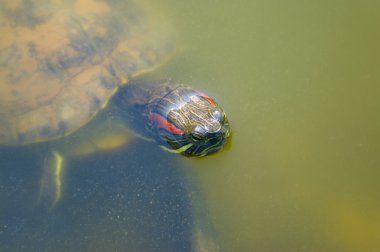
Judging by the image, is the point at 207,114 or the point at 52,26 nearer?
the point at 207,114

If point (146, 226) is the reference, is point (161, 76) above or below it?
above

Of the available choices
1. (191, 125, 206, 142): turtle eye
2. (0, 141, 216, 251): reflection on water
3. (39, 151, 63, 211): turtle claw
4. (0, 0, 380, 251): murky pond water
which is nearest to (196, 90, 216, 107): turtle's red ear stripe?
(0, 0, 380, 251): murky pond water

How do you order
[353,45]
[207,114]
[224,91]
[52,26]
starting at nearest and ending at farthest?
1. [207,114]
2. [52,26]
3. [224,91]
4. [353,45]

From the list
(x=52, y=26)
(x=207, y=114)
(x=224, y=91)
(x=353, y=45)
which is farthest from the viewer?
(x=353, y=45)

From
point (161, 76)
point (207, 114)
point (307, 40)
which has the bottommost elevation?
point (161, 76)

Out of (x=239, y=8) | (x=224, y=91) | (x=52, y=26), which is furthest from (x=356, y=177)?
(x=52, y=26)

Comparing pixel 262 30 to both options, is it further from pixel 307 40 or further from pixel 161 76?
pixel 161 76

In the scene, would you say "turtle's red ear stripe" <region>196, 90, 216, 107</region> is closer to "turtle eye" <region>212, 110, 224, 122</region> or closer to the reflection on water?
"turtle eye" <region>212, 110, 224, 122</region>

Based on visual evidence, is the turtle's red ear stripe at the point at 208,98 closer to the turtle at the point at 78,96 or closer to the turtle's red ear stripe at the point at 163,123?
the turtle at the point at 78,96
